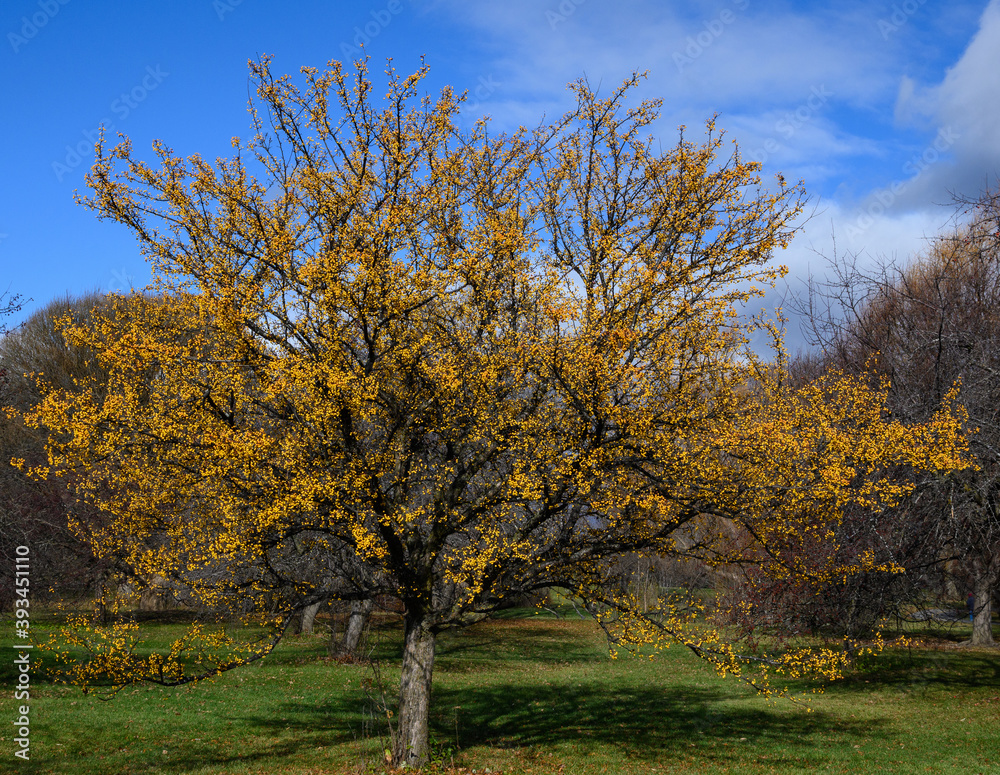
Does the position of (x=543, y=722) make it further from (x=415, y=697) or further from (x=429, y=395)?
(x=429, y=395)

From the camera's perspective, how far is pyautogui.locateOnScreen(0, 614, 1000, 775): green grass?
12562 mm

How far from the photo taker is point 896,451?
10164 millimetres

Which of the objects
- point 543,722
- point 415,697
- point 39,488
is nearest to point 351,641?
point 543,722

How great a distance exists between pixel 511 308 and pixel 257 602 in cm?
564

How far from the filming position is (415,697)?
11.6 m

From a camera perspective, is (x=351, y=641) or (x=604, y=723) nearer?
(x=604, y=723)

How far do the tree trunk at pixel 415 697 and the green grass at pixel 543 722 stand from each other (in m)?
0.71

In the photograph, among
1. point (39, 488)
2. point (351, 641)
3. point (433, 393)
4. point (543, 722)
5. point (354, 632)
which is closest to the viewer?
point (433, 393)

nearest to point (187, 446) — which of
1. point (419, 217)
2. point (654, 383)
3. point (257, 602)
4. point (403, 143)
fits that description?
point (257, 602)

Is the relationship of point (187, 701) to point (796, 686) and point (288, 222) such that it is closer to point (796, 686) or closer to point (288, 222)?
point (288, 222)

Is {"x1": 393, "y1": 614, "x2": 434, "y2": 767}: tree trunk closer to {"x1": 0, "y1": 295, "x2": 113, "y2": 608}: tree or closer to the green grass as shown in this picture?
the green grass

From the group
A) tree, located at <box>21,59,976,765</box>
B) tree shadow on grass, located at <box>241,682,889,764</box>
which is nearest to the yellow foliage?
tree, located at <box>21,59,976,765</box>

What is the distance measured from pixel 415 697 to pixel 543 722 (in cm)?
563

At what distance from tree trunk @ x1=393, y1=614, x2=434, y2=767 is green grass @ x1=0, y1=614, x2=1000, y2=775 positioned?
2.31 feet
